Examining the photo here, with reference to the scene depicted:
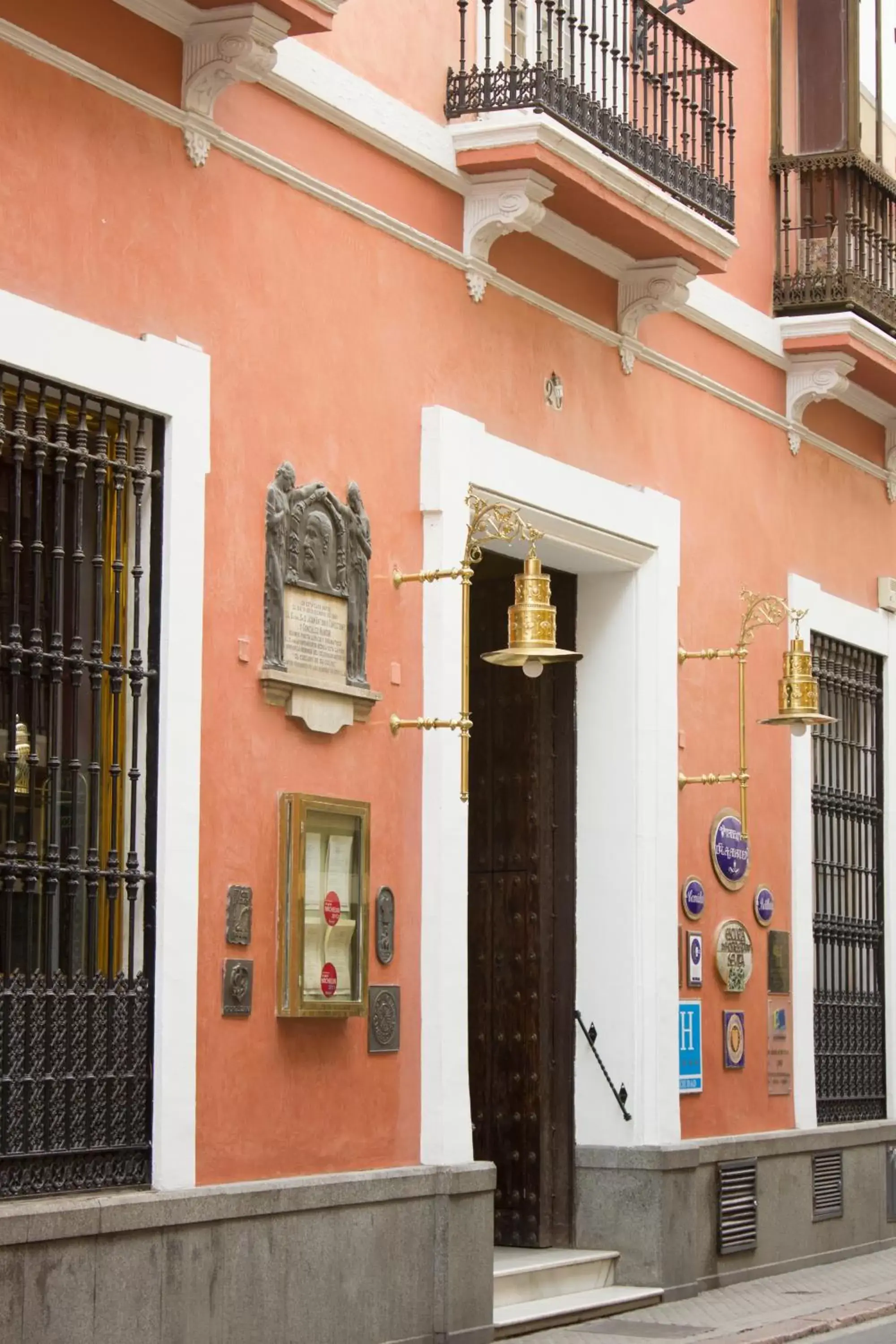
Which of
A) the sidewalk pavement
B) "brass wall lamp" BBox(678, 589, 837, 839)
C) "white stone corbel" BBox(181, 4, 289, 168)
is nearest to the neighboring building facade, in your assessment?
"white stone corbel" BBox(181, 4, 289, 168)

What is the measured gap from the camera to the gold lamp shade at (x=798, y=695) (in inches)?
542

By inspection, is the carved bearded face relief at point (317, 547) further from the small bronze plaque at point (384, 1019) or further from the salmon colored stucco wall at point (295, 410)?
the small bronze plaque at point (384, 1019)

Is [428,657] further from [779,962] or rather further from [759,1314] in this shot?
[779,962]

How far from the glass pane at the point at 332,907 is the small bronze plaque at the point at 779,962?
4798 mm

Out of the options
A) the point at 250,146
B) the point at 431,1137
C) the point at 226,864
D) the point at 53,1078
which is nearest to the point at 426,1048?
the point at 431,1137

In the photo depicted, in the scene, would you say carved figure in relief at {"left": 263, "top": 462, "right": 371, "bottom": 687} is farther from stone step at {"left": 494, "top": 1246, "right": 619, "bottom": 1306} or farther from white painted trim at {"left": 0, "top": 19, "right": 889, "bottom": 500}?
stone step at {"left": 494, "top": 1246, "right": 619, "bottom": 1306}

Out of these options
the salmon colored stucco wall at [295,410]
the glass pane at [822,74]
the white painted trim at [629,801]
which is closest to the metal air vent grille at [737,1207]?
the salmon colored stucco wall at [295,410]

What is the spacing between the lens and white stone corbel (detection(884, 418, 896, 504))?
17.2 m

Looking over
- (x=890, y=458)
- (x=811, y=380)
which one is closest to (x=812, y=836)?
(x=811, y=380)

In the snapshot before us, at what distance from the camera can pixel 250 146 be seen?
10352 millimetres

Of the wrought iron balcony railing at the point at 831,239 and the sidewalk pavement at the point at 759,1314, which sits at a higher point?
the wrought iron balcony railing at the point at 831,239

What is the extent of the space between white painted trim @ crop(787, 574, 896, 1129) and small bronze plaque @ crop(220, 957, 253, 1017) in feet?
19.5

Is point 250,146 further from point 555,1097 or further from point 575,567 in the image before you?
point 555,1097

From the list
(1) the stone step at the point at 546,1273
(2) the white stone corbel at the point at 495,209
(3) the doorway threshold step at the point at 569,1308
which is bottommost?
(3) the doorway threshold step at the point at 569,1308
